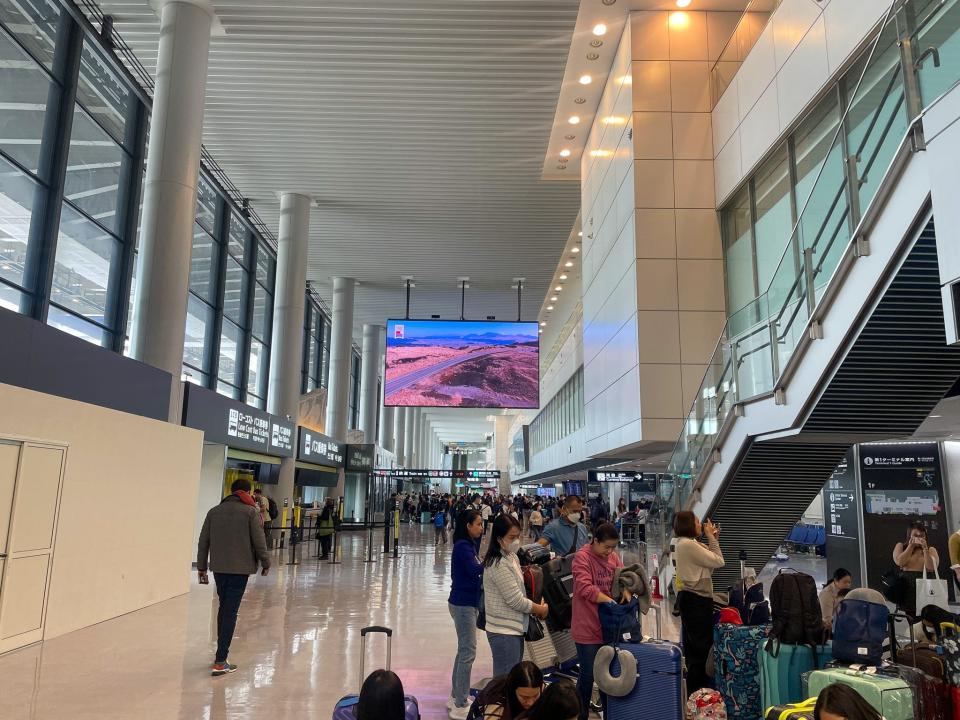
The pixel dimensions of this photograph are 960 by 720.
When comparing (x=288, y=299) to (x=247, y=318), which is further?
(x=247, y=318)

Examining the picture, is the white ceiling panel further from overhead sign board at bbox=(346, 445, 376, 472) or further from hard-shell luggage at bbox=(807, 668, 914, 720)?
hard-shell luggage at bbox=(807, 668, 914, 720)

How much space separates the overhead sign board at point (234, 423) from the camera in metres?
12.8

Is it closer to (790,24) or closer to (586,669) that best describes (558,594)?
(586,669)

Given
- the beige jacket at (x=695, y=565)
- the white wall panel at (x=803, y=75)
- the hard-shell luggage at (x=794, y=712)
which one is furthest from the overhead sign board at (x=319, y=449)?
the hard-shell luggage at (x=794, y=712)

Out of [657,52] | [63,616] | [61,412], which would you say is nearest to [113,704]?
[63,616]

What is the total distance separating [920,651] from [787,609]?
94 centimetres

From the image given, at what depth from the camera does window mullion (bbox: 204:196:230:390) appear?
1965 cm

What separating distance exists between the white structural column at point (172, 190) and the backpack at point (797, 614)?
9944 millimetres

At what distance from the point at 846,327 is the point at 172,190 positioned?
10438 millimetres

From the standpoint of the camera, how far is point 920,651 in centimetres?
483

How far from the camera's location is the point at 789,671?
15.6 ft

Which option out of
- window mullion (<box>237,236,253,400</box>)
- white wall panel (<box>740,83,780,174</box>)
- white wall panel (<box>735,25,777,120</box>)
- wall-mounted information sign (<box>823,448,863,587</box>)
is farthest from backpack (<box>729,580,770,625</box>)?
window mullion (<box>237,236,253,400</box>)

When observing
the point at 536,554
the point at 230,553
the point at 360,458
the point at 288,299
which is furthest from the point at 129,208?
the point at 360,458

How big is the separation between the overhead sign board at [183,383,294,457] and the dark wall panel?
152 centimetres
